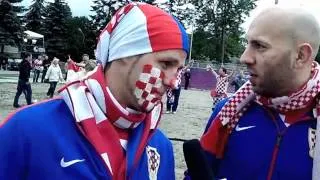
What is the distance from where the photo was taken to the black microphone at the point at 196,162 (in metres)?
2.02

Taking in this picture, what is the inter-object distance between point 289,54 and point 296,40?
0.09 metres

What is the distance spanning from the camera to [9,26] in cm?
5650

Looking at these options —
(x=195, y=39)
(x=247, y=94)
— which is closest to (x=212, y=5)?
(x=195, y=39)

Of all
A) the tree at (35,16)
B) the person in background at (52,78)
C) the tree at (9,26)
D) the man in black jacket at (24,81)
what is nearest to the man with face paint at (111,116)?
the man in black jacket at (24,81)

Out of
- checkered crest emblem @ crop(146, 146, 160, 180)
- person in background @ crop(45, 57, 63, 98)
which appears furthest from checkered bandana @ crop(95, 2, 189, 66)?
person in background @ crop(45, 57, 63, 98)

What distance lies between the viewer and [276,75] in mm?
2881

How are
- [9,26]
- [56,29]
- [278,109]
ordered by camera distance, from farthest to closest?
1. [56,29]
2. [9,26]
3. [278,109]

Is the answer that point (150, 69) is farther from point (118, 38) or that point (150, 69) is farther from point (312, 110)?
point (312, 110)

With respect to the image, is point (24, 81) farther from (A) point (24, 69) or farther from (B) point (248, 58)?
(B) point (248, 58)

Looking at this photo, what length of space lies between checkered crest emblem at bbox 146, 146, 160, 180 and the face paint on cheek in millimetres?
227

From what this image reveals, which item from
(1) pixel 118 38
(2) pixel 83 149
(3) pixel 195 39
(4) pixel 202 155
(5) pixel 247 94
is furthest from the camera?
(3) pixel 195 39

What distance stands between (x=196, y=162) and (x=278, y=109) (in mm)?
1053

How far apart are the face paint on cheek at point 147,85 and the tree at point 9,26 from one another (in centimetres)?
5521

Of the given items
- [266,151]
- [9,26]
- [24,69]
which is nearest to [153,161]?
[266,151]
